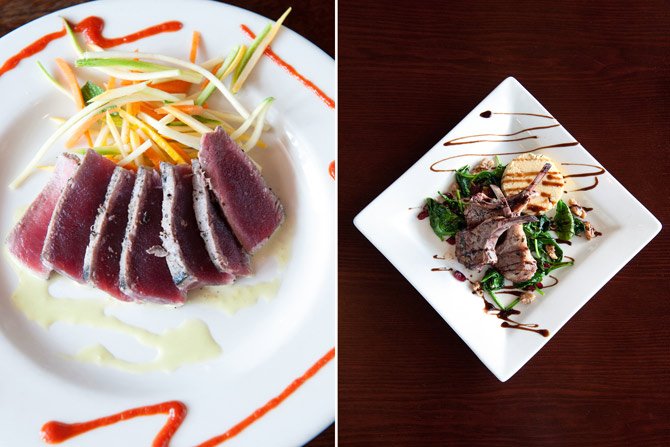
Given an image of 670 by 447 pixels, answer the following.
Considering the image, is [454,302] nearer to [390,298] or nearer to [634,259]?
[390,298]

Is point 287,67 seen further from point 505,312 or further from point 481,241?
point 505,312

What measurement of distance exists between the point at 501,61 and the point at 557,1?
0.40m

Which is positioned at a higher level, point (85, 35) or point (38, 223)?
point (85, 35)

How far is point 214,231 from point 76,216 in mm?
690

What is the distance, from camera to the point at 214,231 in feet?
7.60

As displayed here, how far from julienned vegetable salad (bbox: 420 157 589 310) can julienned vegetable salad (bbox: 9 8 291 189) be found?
1.11m

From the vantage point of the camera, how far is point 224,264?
230 cm

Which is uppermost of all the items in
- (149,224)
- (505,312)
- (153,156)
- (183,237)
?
(153,156)

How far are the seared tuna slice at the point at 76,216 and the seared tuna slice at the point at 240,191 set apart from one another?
55 centimetres

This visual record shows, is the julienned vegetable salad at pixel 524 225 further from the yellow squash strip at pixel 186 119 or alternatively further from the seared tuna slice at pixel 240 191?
the yellow squash strip at pixel 186 119

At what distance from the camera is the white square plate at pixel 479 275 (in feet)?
5.91

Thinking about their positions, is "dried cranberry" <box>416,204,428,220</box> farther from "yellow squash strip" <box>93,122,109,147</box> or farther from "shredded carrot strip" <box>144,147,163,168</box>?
"yellow squash strip" <box>93,122,109,147</box>

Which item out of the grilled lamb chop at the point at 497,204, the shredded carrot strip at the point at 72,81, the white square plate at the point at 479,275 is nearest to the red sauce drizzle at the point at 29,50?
the shredded carrot strip at the point at 72,81

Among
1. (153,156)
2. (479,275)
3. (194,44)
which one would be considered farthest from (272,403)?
(194,44)
